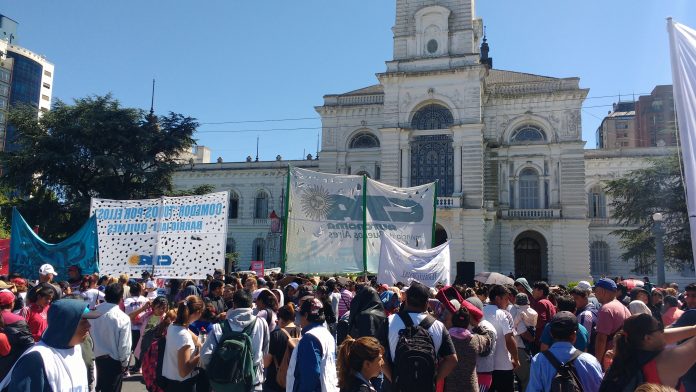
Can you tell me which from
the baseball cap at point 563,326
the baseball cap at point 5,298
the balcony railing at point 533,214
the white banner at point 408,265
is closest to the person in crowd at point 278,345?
the baseball cap at point 563,326

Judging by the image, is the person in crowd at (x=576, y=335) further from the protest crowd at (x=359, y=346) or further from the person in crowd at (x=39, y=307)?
the person in crowd at (x=39, y=307)

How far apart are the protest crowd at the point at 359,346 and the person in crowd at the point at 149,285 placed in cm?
323

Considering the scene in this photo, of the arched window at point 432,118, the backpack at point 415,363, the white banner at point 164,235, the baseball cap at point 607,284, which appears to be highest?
the arched window at point 432,118

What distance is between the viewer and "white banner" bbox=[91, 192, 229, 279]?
1208 cm

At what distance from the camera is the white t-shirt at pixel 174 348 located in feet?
18.3

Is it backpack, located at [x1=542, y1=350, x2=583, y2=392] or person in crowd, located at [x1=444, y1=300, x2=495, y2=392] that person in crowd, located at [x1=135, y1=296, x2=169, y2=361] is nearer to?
person in crowd, located at [x1=444, y1=300, x2=495, y2=392]

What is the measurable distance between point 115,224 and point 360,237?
18.7 ft

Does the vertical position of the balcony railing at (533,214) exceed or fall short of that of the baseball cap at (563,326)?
it exceeds it

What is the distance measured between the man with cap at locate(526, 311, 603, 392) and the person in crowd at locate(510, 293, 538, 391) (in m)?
3.24

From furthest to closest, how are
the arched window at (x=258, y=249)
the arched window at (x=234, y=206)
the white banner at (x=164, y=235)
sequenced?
the arched window at (x=234, y=206) < the arched window at (x=258, y=249) < the white banner at (x=164, y=235)

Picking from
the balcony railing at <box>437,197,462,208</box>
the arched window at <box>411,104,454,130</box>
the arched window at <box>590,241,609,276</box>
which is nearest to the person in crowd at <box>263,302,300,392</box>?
the balcony railing at <box>437,197,462,208</box>

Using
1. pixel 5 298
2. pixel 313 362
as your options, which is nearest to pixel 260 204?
pixel 5 298

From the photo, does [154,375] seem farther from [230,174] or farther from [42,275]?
[230,174]

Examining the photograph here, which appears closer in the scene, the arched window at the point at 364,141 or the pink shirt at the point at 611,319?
the pink shirt at the point at 611,319
